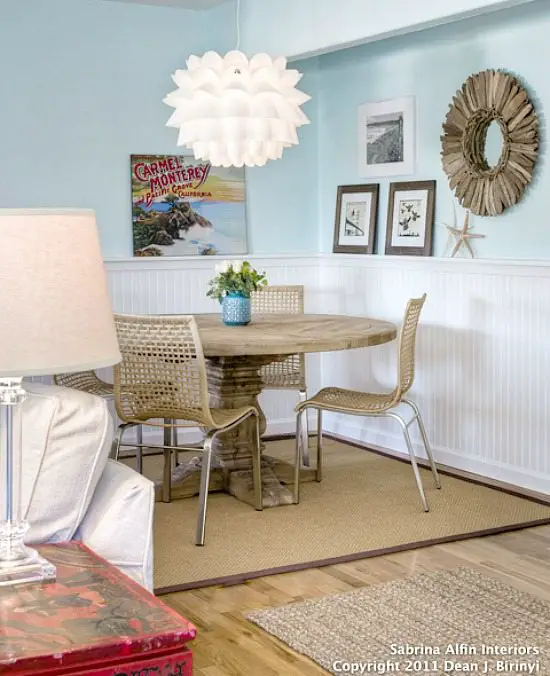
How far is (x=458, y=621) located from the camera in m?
3.18

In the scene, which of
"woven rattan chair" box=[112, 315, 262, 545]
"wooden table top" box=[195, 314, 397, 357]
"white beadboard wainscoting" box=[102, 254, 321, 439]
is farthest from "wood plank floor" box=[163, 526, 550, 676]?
"white beadboard wainscoting" box=[102, 254, 321, 439]

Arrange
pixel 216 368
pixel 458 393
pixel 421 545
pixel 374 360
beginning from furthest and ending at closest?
pixel 374 360
pixel 458 393
pixel 216 368
pixel 421 545

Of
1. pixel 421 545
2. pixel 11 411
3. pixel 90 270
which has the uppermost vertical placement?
pixel 90 270

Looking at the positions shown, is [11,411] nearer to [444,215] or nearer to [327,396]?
[327,396]

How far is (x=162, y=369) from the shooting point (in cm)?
414

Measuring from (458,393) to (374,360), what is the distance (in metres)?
0.74

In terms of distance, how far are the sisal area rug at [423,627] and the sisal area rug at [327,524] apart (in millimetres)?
411

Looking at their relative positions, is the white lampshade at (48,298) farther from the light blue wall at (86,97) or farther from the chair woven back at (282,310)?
the light blue wall at (86,97)

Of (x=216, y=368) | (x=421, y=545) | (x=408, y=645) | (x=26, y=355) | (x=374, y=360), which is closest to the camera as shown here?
(x=26, y=355)

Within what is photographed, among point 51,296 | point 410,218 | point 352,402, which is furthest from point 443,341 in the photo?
point 51,296

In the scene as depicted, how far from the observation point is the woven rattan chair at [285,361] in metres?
5.22

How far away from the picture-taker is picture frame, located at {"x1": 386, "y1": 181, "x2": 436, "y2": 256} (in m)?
5.33

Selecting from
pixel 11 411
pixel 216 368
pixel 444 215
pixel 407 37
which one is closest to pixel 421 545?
pixel 216 368

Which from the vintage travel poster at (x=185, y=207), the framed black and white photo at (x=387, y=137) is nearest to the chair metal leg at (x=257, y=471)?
the vintage travel poster at (x=185, y=207)
